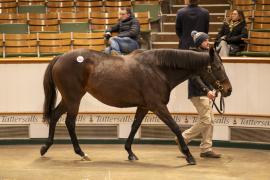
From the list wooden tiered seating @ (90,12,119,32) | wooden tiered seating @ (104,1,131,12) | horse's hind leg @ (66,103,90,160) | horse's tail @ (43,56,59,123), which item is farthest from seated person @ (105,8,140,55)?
wooden tiered seating @ (104,1,131,12)

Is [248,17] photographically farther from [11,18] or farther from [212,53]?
[11,18]

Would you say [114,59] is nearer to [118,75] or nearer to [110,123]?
[118,75]

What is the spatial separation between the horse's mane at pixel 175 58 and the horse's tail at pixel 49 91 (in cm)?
121

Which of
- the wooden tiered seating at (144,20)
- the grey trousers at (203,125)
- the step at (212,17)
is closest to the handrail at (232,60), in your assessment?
the grey trousers at (203,125)

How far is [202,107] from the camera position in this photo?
364 inches

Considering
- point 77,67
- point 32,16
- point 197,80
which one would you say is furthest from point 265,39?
point 32,16

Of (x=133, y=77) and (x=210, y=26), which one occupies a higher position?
(x=210, y=26)

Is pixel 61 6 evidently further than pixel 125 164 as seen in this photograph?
Yes

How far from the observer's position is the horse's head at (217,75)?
8695 millimetres

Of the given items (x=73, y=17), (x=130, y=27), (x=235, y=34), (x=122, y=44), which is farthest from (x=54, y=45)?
(x=235, y=34)

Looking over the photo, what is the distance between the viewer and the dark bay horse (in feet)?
28.8

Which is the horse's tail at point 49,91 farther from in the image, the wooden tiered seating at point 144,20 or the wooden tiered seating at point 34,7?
the wooden tiered seating at point 34,7

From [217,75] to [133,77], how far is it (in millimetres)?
1091

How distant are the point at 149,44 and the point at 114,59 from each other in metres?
3.71
